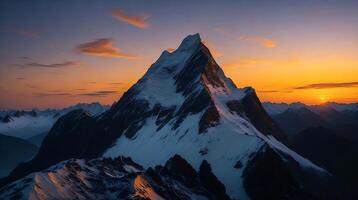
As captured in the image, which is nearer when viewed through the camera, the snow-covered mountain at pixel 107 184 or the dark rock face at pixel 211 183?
the snow-covered mountain at pixel 107 184

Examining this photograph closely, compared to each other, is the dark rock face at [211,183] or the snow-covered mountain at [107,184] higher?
the snow-covered mountain at [107,184]

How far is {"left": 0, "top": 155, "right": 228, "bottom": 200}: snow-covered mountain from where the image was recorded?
147 meters

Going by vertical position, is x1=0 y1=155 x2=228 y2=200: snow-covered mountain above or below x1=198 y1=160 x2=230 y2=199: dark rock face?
above

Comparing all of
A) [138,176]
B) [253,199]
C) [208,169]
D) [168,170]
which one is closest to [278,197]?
[253,199]

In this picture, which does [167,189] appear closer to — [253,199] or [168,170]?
[168,170]

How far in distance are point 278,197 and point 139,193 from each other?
71.9 m

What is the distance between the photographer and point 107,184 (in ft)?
547

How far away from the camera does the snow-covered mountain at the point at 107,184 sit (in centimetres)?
14739

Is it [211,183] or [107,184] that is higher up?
[107,184]

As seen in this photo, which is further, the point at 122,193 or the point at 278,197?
the point at 278,197

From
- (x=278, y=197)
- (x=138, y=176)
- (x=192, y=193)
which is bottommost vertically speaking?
(x=278, y=197)

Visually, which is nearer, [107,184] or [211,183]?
[107,184]

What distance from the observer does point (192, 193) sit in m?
178

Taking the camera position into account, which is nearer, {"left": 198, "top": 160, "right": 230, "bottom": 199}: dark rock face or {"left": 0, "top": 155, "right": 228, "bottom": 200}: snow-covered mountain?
{"left": 0, "top": 155, "right": 228, "bottom": 200}: snow-covered mountain
